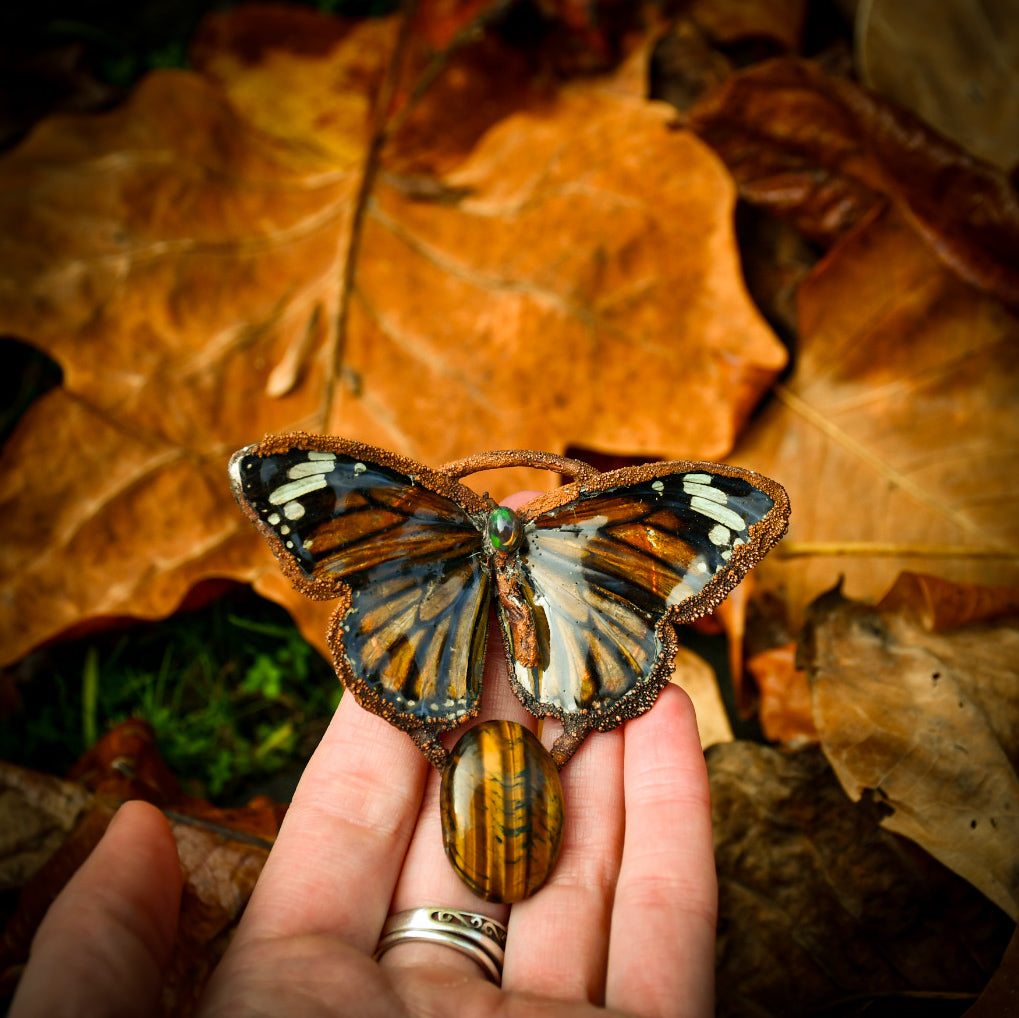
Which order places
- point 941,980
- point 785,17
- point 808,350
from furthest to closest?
point 785,17 → point 808,350 → point 941,980

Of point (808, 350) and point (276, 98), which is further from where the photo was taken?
point (276, 98)

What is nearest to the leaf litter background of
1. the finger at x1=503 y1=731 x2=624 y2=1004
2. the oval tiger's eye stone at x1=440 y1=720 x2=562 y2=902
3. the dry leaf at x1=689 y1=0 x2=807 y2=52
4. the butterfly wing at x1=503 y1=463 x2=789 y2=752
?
the dry leaf at x1=689 y1=0 x2=807 y2=52

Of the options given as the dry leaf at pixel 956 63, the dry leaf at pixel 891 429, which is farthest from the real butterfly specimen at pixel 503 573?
the dry leaf at pixel 956 63

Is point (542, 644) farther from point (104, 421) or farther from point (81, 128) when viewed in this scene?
point (81, 128)

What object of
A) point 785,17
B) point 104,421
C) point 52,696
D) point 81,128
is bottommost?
point 52,696

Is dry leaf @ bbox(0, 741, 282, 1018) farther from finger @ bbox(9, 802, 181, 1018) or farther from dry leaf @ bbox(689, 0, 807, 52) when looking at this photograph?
dry leaf @ bbox(689, 0, 807, 52)

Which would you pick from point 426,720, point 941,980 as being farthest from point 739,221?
point 941,980
